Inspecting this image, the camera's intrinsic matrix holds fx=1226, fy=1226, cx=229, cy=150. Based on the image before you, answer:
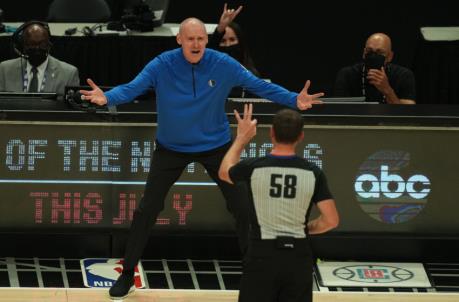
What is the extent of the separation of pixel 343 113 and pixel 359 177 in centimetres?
44

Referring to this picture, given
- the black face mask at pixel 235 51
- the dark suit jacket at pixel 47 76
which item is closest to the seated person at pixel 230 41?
the black face mask at pixel 235 51

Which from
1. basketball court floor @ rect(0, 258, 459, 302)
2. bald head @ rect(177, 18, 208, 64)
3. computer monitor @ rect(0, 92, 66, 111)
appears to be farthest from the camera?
computer monitor @ rect(0, 92, 66, 111)

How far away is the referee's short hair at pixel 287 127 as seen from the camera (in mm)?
5898

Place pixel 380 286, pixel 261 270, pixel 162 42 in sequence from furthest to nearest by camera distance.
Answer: pixel 162 42 < pixel 380 286 < pixel 261 270

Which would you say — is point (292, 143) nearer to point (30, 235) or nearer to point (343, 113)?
point (343, 113)

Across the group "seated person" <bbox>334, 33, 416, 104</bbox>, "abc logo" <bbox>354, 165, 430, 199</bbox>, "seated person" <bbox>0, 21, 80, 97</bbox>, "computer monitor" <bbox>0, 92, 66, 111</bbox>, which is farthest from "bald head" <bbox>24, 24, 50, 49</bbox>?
"abc logo" <bbox>354, 165, 430, 199</bbox>

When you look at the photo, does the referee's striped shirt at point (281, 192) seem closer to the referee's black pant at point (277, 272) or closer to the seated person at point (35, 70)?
the referee's black pant at point (277, 272)

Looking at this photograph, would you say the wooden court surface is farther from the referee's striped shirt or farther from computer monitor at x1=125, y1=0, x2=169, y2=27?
computer monitor at x1=125, y1=0, x2=169, y2=27

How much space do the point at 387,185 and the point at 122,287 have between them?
78.3 inches

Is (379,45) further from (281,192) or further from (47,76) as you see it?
(281,192)

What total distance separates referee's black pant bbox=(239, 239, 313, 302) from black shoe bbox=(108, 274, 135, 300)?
5.21 ft

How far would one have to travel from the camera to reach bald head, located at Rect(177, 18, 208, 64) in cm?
732

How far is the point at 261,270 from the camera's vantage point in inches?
234

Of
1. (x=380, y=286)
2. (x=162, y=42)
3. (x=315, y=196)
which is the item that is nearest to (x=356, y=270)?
(x=380, y=286)
